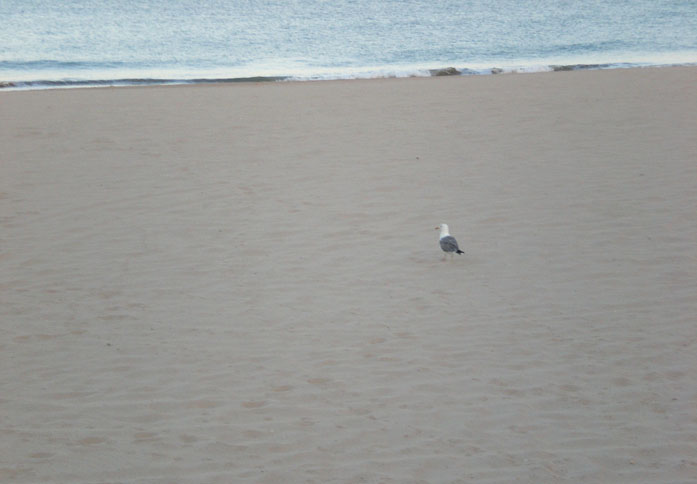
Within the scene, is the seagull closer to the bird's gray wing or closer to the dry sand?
the bird's gray wing

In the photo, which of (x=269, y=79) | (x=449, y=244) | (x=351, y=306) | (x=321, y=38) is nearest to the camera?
(x=351, y=306)

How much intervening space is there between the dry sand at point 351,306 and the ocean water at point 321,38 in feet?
39.4

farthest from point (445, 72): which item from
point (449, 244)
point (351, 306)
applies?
point (351, 306)

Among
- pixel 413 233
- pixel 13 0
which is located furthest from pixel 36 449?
pixel 13 0

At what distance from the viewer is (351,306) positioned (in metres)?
6.15

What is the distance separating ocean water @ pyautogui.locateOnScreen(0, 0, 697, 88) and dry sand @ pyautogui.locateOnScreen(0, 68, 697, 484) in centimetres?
1200

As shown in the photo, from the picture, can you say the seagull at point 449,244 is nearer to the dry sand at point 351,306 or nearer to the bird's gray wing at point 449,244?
the bird's gray wing at point 449,244

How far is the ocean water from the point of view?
24594mm

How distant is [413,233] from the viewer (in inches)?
310

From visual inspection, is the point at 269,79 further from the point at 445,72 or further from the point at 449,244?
the point at 449,244

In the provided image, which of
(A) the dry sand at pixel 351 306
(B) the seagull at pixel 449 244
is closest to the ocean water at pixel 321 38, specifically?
(A) the dry sand at pixel 351 306

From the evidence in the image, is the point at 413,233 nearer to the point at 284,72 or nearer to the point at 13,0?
the point at 284,72

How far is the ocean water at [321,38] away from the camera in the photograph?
2459 centimetres

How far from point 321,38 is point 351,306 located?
94.0 feet
